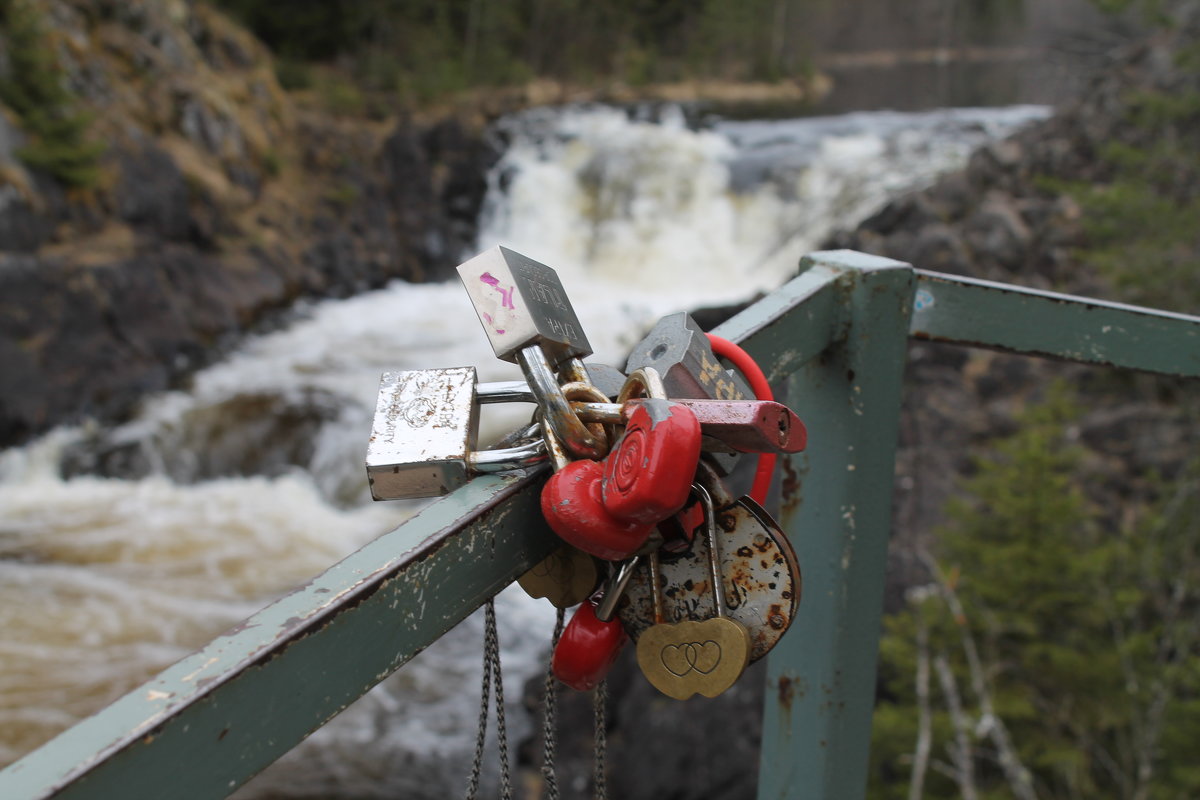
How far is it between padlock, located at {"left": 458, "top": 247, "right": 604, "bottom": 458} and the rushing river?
16.7 feet

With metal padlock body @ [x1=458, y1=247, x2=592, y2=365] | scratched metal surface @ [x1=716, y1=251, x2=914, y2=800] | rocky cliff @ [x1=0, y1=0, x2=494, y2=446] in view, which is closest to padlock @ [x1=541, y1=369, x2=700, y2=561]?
metal padlock body @ [x1=458, y1=247, x2=592, y2=365]

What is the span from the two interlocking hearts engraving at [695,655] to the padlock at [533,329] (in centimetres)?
13

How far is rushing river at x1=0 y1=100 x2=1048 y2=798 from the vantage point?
588cm

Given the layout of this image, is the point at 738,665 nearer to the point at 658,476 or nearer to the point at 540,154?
A: the point at 658,476

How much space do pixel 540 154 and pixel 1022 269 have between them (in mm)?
9379

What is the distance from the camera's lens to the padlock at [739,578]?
0.67 meters

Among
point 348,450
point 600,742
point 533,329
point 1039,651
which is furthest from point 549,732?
point 348,450

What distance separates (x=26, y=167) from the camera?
1001cm

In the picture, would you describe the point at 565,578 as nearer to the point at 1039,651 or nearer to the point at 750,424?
the point at 750,424

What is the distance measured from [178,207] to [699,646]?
40.3 feet

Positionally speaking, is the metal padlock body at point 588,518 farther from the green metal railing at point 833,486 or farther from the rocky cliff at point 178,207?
the rocky cliff at point 178,207

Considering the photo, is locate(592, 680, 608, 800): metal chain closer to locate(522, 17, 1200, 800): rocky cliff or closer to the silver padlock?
the silver padlock

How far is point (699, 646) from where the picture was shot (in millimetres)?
667

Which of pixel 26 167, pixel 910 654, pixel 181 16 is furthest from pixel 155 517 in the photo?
pixel 181 16
